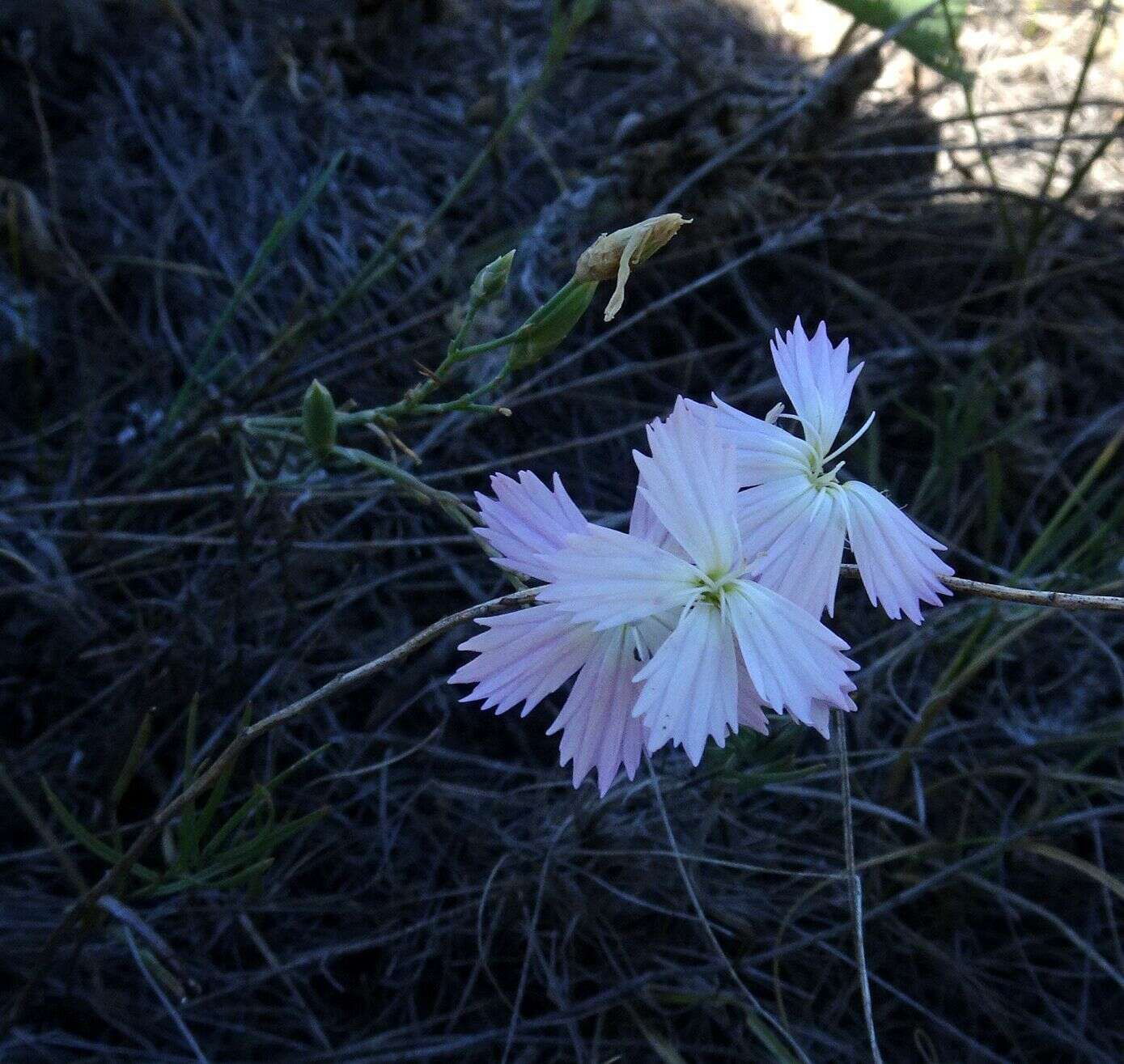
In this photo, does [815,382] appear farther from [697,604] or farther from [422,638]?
[422,638]

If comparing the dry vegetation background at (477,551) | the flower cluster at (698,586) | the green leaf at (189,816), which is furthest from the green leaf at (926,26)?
the green leaf at (189,816)

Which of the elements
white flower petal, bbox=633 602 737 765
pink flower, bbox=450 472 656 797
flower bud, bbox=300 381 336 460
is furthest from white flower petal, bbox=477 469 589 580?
flower bud, bbox=300 381 336 460

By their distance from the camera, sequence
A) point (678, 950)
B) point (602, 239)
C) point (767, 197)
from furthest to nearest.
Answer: point (767, 197), point (678, 950), point (602, 239)

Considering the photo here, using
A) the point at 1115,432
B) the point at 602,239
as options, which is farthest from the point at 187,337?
the point at 1115,432

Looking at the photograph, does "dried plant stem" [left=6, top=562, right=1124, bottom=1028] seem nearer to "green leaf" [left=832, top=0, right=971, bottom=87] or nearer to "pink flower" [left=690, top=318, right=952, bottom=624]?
"pink flower" [left=690, top=318, right=952, bottom=624]

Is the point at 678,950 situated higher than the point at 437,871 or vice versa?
the point at 678,950

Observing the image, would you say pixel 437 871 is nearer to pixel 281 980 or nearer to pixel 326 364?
pixel 281 980

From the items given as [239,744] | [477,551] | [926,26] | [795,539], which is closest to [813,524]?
[795,539]
